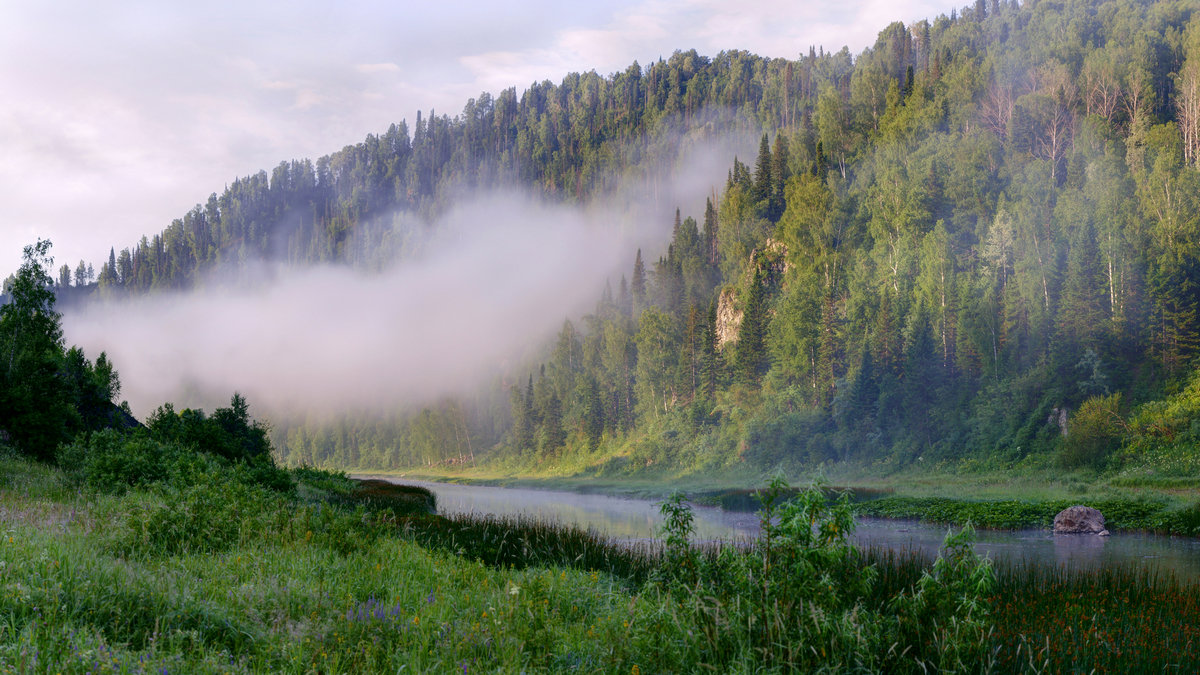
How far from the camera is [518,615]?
8.68 metres

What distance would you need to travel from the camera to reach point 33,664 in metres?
5.81

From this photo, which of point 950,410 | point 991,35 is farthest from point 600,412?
point 991,35

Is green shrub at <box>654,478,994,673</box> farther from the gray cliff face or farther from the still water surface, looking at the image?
the gray cliff face

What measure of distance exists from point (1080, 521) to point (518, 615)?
31.1 metres

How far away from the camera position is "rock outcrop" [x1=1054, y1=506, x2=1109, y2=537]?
30.4 meters

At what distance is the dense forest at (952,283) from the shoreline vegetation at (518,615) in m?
46.2

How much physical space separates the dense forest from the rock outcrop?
1747 cm

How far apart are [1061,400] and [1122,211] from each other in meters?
18.0

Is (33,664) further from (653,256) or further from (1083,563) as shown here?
(653,256)

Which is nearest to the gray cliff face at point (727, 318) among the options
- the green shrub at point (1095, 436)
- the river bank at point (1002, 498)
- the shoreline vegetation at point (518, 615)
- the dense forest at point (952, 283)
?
the dense forest at point (952, 283)

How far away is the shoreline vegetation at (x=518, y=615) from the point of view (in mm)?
7146

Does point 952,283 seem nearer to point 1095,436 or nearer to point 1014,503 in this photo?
point 1095,436

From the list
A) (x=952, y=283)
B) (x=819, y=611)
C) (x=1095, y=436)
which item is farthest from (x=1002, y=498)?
(x=819, y=611)

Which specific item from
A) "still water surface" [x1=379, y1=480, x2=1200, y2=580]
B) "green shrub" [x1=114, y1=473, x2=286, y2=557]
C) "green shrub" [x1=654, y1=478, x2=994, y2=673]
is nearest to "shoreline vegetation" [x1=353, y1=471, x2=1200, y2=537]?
"still water surface" [x1=379, y1=480, x2=1200, y2=580]
